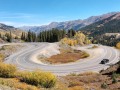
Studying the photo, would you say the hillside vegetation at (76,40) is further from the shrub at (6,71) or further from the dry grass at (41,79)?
the dry grass at (41,79)

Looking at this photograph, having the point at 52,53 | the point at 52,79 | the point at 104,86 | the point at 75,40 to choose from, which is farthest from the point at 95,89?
the point at 75,40

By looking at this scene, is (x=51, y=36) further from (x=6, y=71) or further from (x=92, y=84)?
(x=6, y=71)

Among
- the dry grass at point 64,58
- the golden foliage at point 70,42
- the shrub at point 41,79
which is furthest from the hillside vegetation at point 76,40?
the shrub at point 41,79

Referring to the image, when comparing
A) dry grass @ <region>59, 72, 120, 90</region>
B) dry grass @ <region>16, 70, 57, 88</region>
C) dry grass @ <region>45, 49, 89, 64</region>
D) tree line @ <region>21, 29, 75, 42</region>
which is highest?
tree line @ <region>21, 29, 75, 42</region>

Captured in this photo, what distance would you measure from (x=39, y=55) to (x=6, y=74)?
60.5 metres

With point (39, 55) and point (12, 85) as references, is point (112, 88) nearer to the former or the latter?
point (12, 85)

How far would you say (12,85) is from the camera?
20.6 m

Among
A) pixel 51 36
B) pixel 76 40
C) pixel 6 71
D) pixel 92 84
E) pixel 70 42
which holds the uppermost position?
pixel 51 36

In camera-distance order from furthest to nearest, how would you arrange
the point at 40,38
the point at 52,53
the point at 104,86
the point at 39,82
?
the point at 40,38, the point at 52,53, the point at 104,86, the point at 39,82

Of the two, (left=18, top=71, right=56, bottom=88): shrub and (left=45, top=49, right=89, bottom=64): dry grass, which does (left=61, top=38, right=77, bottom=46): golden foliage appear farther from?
(left=18, top=71, right=56, bottom=88): shrub

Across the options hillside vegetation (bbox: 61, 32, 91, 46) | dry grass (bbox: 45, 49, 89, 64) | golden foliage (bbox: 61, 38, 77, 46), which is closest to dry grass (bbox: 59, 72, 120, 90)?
dry grass (bbox: 45, 49, 89, 64)

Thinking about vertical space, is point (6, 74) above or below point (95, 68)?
above

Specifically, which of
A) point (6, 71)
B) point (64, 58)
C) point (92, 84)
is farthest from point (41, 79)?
point (64, 58)

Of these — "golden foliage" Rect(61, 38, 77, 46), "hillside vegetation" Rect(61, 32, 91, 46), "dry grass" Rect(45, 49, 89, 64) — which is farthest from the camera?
"hillside vegetation" Rect(61, 32, 91, 46)
